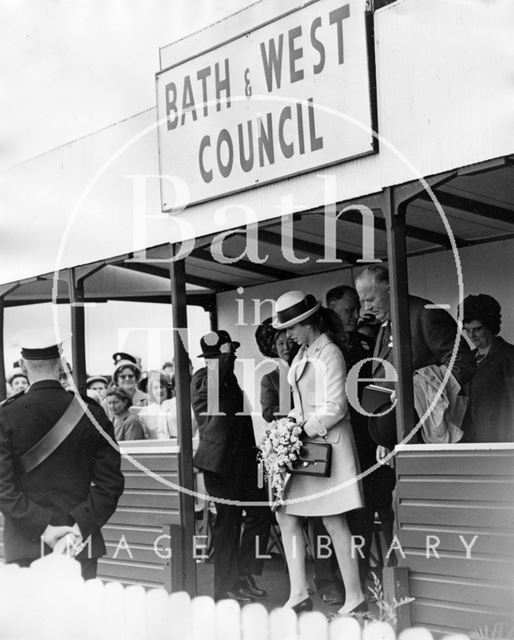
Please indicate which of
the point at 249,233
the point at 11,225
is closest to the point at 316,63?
the point at 249,233

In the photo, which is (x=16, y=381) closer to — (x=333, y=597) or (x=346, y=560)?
(x=333, y=597)

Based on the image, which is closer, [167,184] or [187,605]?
[187,605]

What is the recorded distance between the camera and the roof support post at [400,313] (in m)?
5.58

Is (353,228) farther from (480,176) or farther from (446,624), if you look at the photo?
(446,624)

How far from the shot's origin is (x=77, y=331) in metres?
8.51

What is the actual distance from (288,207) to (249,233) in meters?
0.72

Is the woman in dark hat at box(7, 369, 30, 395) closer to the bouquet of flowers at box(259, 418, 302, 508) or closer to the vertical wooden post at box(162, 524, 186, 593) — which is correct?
the vertical wooden post at box(162, 524, 186, 593)

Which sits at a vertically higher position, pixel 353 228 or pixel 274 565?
pixel 353 228

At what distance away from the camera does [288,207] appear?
6.43 meters

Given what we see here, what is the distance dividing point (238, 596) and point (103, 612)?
1258mm

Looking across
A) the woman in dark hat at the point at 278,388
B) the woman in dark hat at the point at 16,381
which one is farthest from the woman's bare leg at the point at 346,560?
the woman in dark hat at the point at 16,381

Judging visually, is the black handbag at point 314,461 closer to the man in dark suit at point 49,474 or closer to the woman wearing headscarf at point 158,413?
the man in dark suit at point 49,474

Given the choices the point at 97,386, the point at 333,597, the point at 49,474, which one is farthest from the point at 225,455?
the point at 97,386

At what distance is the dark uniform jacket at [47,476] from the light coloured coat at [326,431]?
3.72 feet
